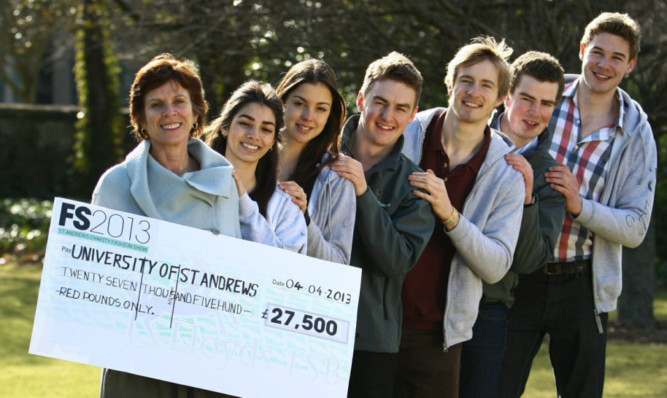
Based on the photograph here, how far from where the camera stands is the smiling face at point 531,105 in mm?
4855

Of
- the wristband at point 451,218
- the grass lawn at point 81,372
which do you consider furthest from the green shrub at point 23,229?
the wristband at point 451,218

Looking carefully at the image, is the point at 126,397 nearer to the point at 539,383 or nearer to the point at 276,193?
the point at 276,193

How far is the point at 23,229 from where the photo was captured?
52.9 feet

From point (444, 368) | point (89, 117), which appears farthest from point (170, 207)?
point (89, 117)

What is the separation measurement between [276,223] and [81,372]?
183 inches

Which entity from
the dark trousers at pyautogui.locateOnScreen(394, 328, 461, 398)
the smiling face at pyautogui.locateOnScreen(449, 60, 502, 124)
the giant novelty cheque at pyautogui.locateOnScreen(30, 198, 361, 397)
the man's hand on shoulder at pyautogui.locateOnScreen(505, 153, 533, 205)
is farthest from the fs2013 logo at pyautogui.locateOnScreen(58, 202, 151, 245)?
the man's hand on shoulder at pyautogui.locateOnScreen(505, 153, 533, 205)

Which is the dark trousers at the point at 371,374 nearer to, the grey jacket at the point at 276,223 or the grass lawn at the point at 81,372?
the grey jacket at the point at 276,223

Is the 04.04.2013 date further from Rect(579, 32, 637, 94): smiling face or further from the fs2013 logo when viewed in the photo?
Rect(579, 32, 637, 94): smiling face

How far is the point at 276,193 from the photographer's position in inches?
159

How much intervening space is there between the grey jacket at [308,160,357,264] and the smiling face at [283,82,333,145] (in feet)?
0.59

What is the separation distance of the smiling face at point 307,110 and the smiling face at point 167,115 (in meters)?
0.61

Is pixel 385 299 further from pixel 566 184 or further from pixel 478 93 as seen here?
pixel 566 184

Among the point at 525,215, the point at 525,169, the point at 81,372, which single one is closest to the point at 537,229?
the point at 525,215

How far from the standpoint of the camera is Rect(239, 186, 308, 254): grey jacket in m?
3.90
